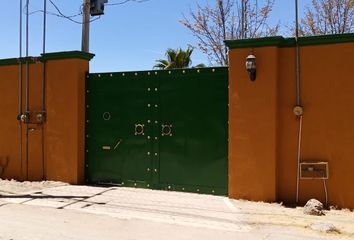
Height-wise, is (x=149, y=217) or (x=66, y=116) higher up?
(x=66, y=116)

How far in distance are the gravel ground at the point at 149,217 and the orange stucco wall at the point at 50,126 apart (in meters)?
1.14

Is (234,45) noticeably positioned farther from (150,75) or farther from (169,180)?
(169,180)

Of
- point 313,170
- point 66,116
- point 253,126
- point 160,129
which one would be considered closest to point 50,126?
point 66,116

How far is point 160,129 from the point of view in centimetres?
883

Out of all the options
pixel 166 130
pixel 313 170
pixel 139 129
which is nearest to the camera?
pixel 313 170

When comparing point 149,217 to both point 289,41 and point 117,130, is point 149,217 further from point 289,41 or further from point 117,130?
point 289,41

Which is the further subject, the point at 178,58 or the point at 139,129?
the point at 178,58

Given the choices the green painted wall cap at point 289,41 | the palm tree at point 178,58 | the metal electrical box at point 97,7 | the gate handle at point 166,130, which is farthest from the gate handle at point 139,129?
the palm tree at point 178,58

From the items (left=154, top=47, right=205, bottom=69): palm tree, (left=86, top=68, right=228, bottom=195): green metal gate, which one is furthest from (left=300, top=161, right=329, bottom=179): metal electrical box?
(left=154, top=47, right=205, bottom=69): palm tree

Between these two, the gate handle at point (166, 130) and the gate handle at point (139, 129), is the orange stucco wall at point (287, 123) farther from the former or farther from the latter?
the gate handle at point (139, 129)

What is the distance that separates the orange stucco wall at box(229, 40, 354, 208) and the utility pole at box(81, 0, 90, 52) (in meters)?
5.63

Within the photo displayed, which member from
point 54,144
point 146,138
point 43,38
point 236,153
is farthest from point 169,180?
point 43,38

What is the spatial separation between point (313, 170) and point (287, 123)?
0.90 meters

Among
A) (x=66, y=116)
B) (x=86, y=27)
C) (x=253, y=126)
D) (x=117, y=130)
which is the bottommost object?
(x=117, y=130)
